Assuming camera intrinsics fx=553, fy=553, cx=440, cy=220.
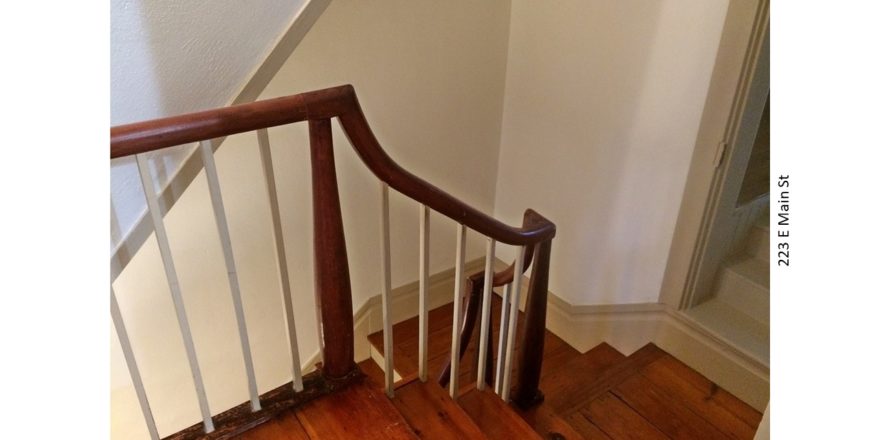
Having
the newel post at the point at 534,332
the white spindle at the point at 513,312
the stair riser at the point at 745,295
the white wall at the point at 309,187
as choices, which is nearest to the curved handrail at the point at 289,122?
the white spindle at the point at 513,312

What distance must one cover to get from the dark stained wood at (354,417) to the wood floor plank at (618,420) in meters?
1.20

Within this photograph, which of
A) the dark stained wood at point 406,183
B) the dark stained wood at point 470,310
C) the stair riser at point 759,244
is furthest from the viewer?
the stair riser at point 759,244

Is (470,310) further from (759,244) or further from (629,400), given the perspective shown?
(759,244)

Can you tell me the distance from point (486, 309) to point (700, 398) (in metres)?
1.30

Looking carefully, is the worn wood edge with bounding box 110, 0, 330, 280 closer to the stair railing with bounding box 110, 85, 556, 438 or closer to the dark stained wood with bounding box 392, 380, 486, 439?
the stair railing with bounding box 110, 85, 556, 438

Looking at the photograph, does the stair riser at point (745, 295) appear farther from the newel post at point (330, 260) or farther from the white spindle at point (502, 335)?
the newel post at point (330, 260)

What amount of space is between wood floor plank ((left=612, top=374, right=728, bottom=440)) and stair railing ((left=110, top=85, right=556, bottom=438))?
93 centimetres

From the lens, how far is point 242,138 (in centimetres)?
224

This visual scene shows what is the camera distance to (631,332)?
270 centimetres

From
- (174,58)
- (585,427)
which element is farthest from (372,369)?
(174,58)

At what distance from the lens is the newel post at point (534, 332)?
1.83m

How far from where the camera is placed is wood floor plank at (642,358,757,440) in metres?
2.23

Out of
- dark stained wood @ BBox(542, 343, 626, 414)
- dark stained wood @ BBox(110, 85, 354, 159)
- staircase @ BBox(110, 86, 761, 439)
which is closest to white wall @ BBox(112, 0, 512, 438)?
staircase @ BBox(110, 86, 761, 439)
